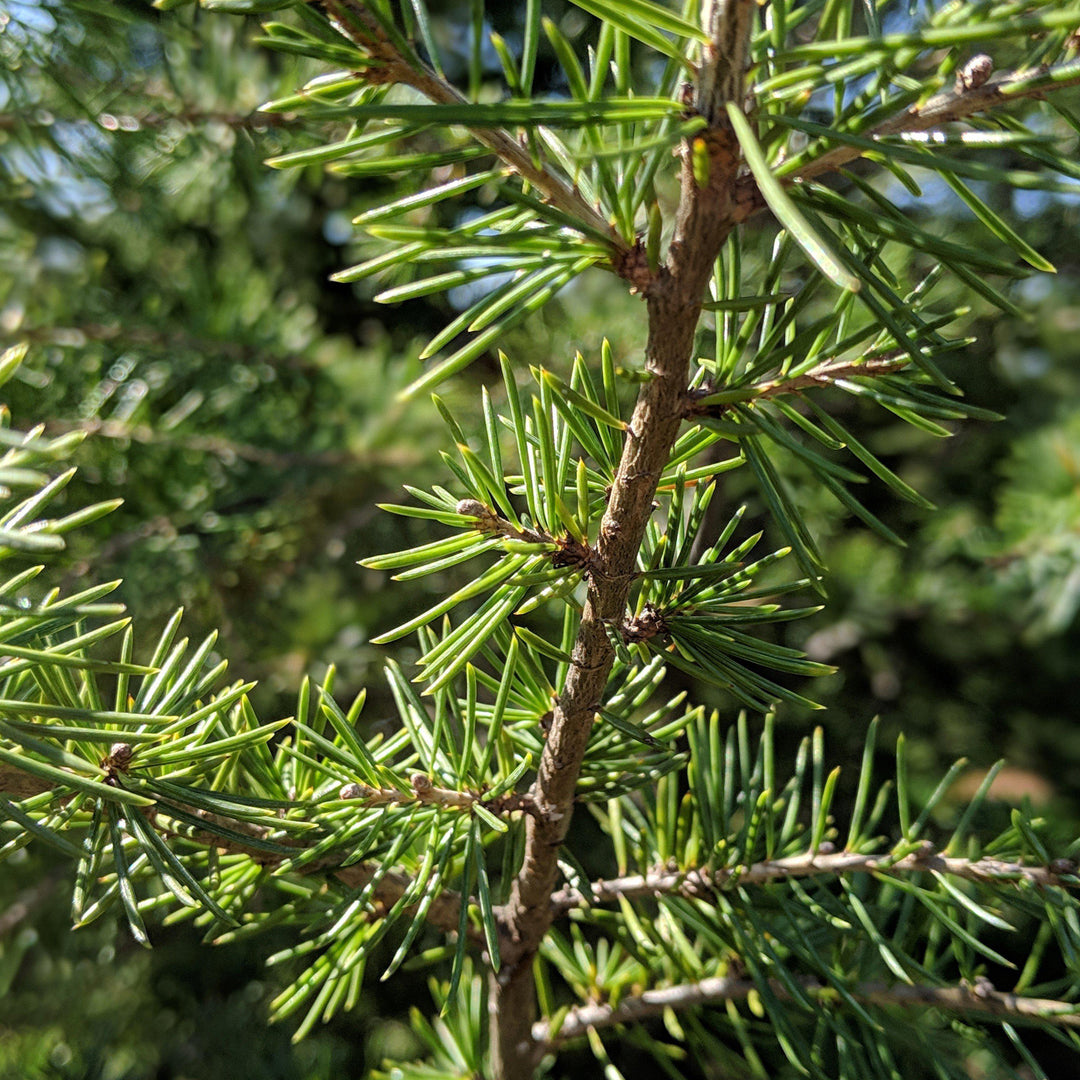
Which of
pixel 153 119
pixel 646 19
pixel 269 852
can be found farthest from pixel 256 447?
pixel 646 19

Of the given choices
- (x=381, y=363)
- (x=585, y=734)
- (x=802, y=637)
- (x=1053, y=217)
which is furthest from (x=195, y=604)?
(x=1053, y=217)

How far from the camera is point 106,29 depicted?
0.50 meters

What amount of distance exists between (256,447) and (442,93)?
51 centimetres

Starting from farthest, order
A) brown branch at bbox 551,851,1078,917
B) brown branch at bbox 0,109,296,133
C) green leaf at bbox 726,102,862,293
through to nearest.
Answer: brown branch at bbox 0,109,296,133
brown branch at bbox 551,851,1078,917
green leaf at bbox 726,102,862,293

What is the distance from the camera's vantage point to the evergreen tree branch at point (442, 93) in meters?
0.19

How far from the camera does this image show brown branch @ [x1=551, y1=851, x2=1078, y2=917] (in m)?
0.31

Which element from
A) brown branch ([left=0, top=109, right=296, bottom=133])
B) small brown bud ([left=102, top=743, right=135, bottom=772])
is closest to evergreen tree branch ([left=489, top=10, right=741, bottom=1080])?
A: small brown bud ([left=102, top=743, right=135, bottom=772])

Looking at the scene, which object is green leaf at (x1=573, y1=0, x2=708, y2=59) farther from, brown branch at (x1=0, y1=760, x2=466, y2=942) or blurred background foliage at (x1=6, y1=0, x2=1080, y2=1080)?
blurred background foliage at (x1=6, y1=0, x2=1080, y2=1080)

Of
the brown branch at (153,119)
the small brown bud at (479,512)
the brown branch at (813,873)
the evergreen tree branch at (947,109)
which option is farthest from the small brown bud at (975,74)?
the brown branch at (153,119)

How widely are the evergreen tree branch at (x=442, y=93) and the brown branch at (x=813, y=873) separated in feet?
0.68

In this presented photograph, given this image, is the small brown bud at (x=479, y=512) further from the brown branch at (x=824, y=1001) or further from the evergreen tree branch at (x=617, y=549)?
the brown branch at (x=824, y=1001)

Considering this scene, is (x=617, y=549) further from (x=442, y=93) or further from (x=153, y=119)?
(x=153, y=119)

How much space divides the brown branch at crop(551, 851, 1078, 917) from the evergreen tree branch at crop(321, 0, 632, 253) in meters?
0.21

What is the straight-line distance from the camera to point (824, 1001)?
354 millimetres
